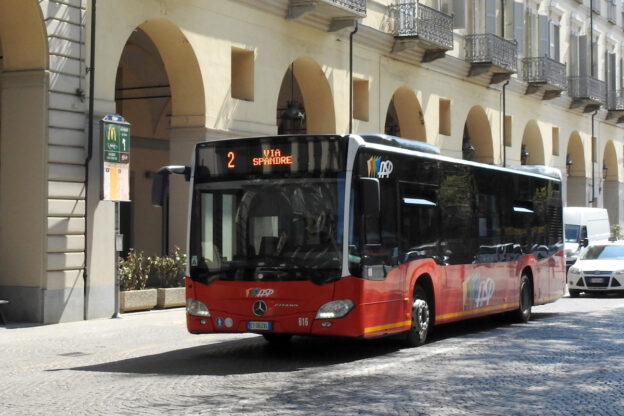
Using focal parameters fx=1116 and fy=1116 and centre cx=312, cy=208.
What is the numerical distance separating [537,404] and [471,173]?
24.4 ft

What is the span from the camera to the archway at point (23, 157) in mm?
18859

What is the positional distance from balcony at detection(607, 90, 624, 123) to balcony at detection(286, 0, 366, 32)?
83.5 ft

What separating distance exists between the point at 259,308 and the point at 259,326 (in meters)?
0.22

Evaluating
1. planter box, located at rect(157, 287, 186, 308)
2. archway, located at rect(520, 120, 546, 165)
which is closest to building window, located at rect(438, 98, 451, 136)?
archway, located at rect(520, 120, 546, 165)

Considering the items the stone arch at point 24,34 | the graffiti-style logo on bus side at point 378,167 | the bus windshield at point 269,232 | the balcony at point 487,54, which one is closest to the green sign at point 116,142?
the stone arch at point 24,34

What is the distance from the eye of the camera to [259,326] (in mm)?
13359

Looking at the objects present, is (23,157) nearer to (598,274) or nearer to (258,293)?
(258,293)

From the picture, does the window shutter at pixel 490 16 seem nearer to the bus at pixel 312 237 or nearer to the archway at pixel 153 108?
the archway at pixel 153 108

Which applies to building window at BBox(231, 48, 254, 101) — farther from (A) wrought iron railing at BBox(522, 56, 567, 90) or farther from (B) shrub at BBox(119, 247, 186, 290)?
(A) wrought iron railing at BBox(522, 56, 567, 90)

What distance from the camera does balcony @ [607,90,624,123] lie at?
49987mm

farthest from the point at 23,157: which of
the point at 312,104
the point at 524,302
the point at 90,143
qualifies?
the point at 312,104

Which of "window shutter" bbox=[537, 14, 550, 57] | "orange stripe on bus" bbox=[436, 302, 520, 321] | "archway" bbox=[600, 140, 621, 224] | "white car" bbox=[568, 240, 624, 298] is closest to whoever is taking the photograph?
"orange stripe on bus" bbox=[436, 302, 520, 321]

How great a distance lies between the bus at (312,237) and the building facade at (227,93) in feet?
18.6

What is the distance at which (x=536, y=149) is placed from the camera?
4216cm
